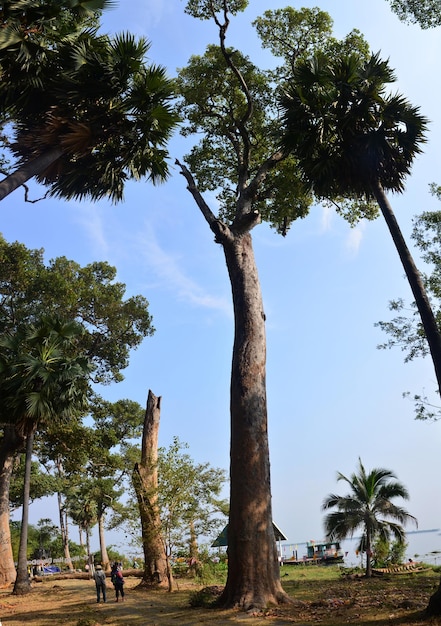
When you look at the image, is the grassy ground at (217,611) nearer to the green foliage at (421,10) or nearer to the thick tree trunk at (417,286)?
the thick tree trunk at (417,286)

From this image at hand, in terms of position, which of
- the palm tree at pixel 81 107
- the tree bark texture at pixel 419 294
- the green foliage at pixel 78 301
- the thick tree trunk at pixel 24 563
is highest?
the green foliage at pixel 78 301

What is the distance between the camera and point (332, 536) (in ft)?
79.4

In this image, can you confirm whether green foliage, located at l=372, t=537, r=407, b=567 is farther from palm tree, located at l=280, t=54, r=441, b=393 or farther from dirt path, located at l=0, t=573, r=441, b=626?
palm tree, located at l=280, t=54, r=441, b=393

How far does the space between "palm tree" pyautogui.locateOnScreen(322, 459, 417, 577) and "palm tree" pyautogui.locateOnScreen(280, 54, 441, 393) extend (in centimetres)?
1638

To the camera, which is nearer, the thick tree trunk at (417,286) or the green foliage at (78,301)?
the thick tree trunk at (417,286)

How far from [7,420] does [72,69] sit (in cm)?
1216

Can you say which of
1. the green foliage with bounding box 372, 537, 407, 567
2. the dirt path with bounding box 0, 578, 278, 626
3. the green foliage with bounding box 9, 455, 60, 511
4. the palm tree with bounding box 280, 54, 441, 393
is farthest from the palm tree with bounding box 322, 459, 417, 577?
the green foliage with bounding box 9, 455, 60, 511

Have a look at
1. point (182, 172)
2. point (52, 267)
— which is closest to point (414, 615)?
point (182, 172)

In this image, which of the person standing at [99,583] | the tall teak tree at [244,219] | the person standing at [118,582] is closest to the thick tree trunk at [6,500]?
the person standing at [99,583]

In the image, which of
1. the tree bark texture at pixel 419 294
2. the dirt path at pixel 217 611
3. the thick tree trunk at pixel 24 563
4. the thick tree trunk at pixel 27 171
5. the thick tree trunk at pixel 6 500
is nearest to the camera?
the dirt path at pixel 217 611

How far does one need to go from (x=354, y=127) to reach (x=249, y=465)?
7827 mm

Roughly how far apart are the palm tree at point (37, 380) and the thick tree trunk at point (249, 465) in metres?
7.65

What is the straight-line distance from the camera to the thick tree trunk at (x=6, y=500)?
845 inches

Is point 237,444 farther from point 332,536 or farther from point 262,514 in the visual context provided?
point 332,536
